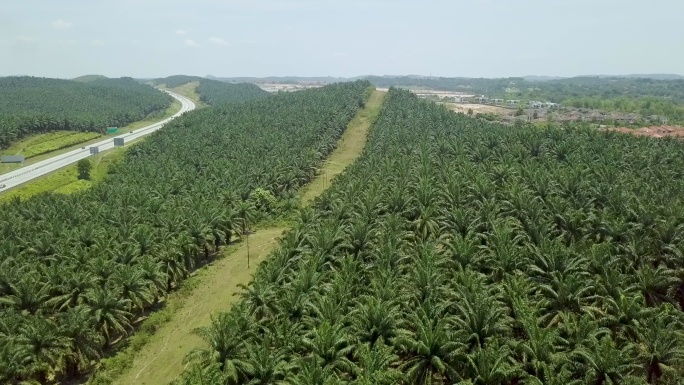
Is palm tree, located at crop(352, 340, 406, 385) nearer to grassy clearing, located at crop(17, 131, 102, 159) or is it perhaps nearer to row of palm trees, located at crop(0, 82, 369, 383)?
row of palm trees, located at crop(0, 82, 369, 383)

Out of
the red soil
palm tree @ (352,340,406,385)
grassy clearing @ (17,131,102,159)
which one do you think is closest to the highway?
grassy clearing @ (17,131,102,159)

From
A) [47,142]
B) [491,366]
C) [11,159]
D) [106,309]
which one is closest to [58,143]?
[47,142]

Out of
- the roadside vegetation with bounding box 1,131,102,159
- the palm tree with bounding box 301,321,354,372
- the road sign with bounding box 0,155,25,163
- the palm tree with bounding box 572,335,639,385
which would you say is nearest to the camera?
the palm tree with bounding box 572,335,639,385

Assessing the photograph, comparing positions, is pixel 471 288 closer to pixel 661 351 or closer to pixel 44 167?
pixel 661 351

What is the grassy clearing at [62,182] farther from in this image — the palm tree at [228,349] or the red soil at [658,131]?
the red soil at [658,131]

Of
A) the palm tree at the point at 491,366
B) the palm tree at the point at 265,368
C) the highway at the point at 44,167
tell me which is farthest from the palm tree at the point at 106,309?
the highway at the point at 44,167

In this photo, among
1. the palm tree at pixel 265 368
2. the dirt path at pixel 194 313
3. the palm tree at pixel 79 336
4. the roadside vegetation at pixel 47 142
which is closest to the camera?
the palm tree at pixel 265 368
